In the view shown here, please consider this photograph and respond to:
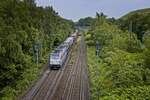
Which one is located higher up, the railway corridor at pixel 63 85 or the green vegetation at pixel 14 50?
the green vegetation at pixel 14 50

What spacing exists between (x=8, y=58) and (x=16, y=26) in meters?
7.54

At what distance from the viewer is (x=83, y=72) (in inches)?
2007

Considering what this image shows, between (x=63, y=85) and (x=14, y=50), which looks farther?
(x=63, y=85)

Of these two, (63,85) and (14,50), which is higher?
(14,50)

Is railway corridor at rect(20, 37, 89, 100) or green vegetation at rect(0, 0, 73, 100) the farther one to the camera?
green vegetation at rect(0, 0, 73, 100)

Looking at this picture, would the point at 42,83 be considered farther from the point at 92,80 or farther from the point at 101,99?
the point at 101,99

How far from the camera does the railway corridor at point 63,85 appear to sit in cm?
3622

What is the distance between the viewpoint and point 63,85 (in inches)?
1650

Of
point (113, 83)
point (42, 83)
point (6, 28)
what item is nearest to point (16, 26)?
point (6, 28)

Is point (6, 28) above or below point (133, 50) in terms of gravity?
above

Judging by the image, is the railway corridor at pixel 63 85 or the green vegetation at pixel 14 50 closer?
the railway corridor at pixel 63 85

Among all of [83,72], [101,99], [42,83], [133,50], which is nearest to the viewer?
[101,99]

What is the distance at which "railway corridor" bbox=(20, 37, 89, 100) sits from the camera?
36.2 metres

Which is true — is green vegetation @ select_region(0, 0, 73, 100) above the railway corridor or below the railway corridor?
above
